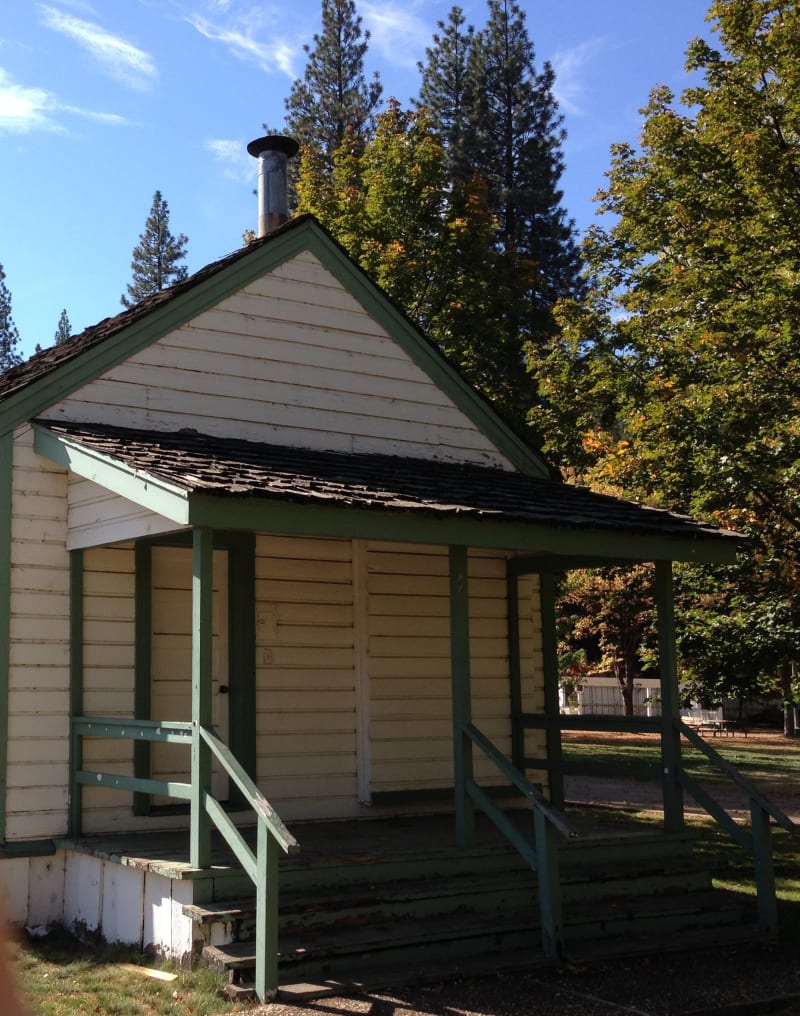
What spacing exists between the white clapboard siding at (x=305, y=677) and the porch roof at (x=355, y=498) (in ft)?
3.18

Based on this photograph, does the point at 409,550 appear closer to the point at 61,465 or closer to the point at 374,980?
the point at 61,465

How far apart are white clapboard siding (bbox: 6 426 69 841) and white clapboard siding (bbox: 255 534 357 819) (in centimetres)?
164

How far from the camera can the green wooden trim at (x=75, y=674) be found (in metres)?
8.62

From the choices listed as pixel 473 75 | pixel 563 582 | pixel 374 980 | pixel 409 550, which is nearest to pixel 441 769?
pixel 409 550

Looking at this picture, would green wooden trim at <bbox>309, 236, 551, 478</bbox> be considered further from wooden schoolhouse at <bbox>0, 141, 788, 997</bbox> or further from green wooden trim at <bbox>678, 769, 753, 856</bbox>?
green wooden trim at <bbox>678, 769, 753, 856</bbox>

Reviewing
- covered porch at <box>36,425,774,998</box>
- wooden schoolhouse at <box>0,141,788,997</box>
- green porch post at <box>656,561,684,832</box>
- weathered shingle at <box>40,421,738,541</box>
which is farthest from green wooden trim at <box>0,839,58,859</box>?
green porch post at <box>656,561,684,832</box>

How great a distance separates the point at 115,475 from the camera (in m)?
7.77

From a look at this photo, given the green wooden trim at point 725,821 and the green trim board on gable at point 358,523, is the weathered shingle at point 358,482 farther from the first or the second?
the green wooden trim at point 725,821

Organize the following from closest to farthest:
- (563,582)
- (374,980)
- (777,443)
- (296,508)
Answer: (374,980) → (296,508) → (777,443) → (563,582)

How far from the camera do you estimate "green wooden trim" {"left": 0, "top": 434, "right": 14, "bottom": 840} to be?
8.45m

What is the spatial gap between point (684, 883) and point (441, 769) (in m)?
2.56

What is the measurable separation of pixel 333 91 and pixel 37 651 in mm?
32077

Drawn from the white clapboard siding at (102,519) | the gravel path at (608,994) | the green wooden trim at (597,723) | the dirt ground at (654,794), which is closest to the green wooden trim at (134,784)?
the gravel path at (608,994)

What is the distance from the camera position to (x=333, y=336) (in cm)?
1078
